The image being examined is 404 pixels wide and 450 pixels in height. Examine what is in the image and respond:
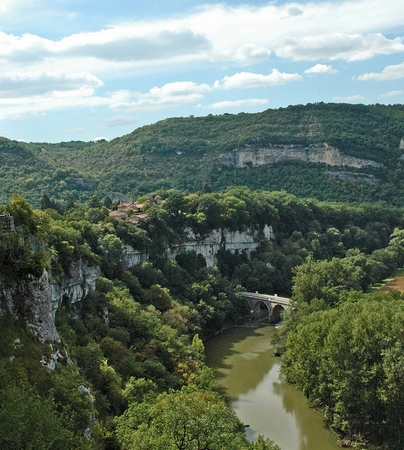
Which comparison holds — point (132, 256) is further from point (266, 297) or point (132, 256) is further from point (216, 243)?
point (216, 243)

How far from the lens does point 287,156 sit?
122 meters

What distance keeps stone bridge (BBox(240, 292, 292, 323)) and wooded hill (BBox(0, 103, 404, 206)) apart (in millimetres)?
42252

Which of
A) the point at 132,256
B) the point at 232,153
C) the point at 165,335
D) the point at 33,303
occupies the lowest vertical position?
the point at 165,335

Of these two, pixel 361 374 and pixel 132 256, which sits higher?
pixel 132 256

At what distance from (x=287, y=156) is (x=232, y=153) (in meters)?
11.3

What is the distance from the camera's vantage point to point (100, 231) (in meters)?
52.2

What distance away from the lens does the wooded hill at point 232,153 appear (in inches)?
4070

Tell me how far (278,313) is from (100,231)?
2005 cm

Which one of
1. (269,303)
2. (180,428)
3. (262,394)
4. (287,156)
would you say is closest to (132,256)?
(269,303)

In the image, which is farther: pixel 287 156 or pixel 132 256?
pixel 287 156

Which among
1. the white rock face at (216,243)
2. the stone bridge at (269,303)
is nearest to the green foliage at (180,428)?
the stone bridge at (269,303)

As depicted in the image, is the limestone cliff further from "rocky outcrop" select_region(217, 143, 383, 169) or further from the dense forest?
"rocky outcrop" select_region(217, 143, 383, 169)

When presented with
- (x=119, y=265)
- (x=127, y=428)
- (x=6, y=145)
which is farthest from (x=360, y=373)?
(x=6, y=145)

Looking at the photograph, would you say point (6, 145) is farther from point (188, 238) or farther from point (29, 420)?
point (29, 420)
